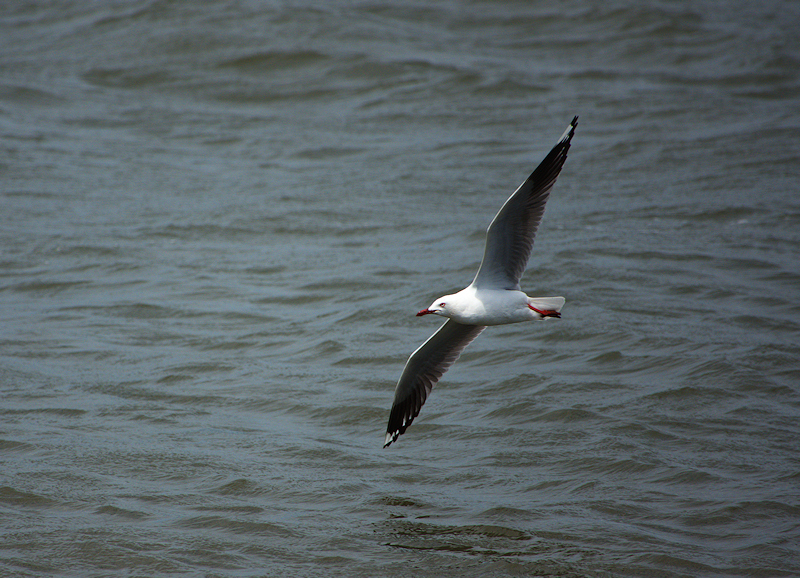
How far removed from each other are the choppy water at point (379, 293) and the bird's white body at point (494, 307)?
1.11 m

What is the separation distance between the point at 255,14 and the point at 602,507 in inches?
570

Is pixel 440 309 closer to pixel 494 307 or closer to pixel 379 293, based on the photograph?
pixel 494 307

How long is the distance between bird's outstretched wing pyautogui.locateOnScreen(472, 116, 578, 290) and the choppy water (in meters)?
1.36

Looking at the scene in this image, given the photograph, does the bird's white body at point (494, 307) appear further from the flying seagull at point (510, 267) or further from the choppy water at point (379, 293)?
the choppy water at point (379, 293)

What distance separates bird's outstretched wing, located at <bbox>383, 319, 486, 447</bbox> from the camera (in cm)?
601

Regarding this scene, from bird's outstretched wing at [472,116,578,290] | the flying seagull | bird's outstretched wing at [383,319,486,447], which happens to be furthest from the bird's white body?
bird's outstretched wing at [383,319,486,447]

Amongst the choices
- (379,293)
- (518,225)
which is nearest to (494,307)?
(518,225)

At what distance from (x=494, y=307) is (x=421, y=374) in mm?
1010

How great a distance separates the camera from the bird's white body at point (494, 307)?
5223mm

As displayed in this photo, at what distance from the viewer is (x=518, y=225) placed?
5191 millimetres

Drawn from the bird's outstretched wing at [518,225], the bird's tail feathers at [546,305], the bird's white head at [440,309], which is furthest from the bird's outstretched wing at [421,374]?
the bird's tail feathers at [546,305]

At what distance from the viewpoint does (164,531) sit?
5.01 m

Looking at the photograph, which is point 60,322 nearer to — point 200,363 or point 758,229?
point 200,363

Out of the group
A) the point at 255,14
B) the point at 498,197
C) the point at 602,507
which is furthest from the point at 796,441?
the point at 255,14
